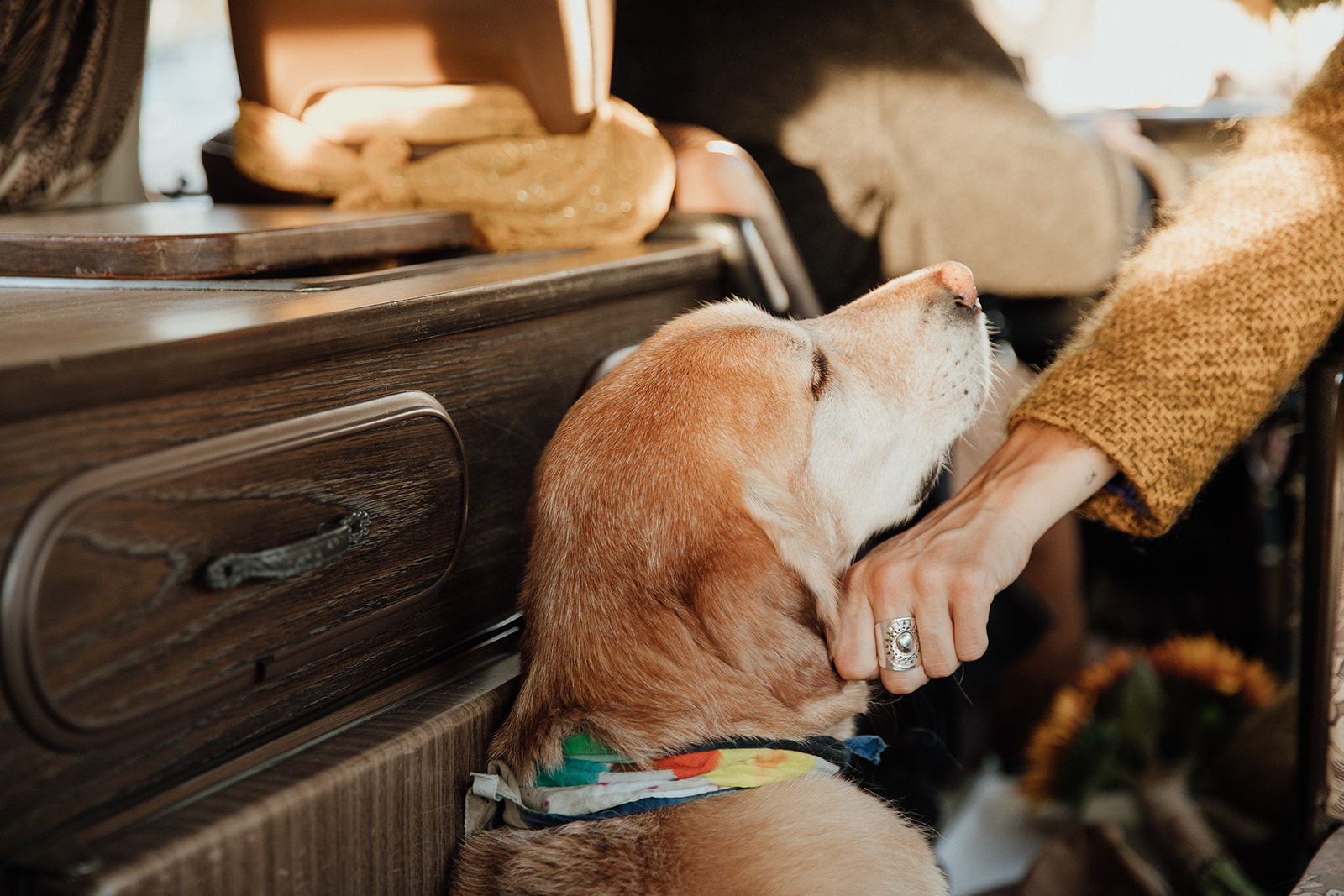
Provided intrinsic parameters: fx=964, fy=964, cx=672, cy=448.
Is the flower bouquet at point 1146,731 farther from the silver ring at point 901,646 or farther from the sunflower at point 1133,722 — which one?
the silver ring at point 901,646

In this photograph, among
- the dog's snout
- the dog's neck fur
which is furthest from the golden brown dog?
the dog's snout

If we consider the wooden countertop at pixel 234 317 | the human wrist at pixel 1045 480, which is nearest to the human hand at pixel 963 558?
the human wrist at pixel 1045 480

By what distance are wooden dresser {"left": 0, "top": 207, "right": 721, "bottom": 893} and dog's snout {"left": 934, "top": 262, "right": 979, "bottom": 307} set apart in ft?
1.71

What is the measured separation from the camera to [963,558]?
1.02 m

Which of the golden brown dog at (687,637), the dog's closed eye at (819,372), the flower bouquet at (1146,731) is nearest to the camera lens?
the golden brown dog at (687,637)

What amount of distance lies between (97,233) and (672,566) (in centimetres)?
74

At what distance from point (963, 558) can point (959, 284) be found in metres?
0.44

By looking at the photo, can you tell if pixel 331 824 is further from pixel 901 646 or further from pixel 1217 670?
pixel 1217 670

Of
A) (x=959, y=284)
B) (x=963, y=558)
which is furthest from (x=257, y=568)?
(x=959, y=284)

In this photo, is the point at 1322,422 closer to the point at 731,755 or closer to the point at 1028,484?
the point at 1028,484

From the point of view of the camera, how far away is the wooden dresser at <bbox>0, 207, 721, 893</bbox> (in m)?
0.66

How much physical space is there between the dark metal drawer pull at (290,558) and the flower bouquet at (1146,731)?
1.75m

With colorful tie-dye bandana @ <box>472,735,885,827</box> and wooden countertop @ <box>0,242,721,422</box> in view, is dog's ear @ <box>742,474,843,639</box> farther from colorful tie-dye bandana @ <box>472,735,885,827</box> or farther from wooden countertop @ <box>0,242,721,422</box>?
wooden countertop @ <box>0,242,721,422</box>

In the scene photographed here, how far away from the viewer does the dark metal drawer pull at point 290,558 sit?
747mm
